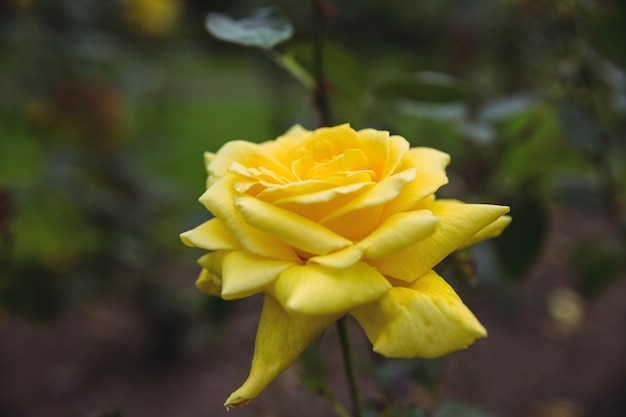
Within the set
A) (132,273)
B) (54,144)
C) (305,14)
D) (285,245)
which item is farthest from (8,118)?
(285,245)

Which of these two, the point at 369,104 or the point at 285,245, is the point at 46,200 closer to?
the point at 369,104

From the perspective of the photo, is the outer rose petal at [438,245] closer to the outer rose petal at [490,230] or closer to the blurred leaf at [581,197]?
the outer rose petal at [490,230]

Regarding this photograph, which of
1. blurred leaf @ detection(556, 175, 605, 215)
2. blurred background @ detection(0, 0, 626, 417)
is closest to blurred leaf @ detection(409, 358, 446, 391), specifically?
blurred background @ detection(0, 0, 626, 417)

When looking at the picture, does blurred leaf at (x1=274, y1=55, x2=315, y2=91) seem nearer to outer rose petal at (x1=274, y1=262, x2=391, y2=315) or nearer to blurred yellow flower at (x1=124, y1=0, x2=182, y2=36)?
outer rose petal at (x1=274, y1=262, x2=391, y2=315)

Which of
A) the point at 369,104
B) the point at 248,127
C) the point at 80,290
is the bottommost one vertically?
the point at 248,127

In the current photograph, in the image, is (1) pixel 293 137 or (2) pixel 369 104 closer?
(1) pixel 293 137

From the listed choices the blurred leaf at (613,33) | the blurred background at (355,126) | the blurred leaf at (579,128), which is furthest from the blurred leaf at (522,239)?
the blurred leaf at (613,33)
